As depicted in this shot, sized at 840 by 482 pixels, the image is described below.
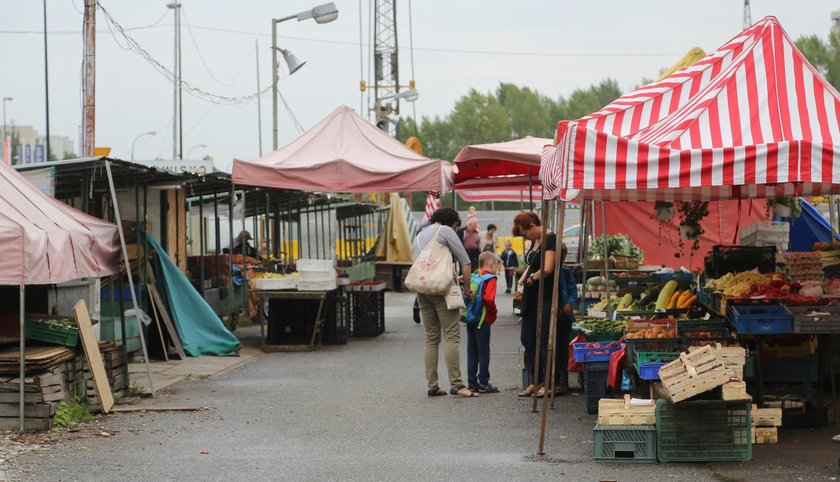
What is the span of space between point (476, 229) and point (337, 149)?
9.01 m

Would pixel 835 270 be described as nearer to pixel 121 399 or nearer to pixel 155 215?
pixel 121 399

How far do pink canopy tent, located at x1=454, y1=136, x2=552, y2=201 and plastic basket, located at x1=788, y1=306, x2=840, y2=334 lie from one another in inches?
298

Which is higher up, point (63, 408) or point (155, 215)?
point (155, 215)

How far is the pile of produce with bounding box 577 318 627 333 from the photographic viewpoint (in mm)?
11625

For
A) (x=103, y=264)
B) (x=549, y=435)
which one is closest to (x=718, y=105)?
(x=549, y=435)

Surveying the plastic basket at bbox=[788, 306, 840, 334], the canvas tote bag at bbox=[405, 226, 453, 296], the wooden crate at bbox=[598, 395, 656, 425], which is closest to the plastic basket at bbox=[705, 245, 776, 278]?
the canvas tote bag at bbox=[405, 226, 453, 296]

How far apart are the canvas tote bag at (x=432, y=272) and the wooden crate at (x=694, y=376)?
3.47m

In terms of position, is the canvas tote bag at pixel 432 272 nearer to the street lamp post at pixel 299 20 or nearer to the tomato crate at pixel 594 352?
the tomato crate at pixel 594 352

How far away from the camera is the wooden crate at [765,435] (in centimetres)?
902

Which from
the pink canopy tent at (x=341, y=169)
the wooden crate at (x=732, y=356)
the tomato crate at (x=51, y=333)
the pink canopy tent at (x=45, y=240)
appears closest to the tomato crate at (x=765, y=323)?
the wooden crate at (x=732, y=356)

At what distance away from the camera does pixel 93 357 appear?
1080 centimetres

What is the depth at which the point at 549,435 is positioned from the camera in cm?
960

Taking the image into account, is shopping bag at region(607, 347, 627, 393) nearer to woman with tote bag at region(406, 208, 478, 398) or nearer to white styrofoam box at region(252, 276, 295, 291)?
woman with tote bag at region(406, 208, 478, 398)

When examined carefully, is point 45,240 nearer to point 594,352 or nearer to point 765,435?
point 594,352
